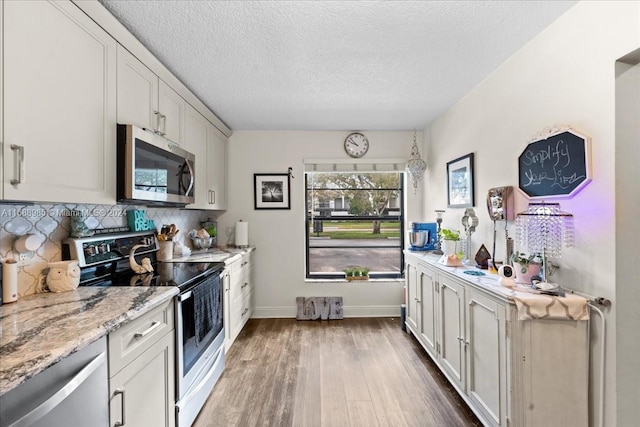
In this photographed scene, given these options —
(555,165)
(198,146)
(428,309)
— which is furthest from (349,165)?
(555,165)

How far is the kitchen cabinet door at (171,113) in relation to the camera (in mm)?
→ 2182

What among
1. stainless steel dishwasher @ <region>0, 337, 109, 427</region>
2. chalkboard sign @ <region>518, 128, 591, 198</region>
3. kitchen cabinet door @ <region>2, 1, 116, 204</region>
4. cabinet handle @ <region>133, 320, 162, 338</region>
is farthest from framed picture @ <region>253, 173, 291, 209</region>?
stainless steel dishwasher @ <region>0, 337, 109, 427</region>

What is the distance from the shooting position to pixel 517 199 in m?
2.03

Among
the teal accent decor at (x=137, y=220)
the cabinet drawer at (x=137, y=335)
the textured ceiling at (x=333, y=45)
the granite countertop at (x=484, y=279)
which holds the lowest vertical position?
the cabinet drawer at (x=137, y=335)

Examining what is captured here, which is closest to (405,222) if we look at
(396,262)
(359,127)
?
(396,262)

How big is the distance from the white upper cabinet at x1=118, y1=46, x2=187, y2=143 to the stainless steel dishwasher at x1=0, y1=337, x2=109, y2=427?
4.27 ft

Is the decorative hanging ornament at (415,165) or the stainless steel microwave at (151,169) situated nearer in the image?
the stainless steel microwave at (151,169)

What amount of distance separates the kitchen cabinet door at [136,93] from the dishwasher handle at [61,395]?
4.25ft

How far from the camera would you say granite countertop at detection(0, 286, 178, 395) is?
0.82 metres

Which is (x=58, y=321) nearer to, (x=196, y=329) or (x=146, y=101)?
(x=196, y=329)

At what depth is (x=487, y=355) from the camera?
68.8 inches

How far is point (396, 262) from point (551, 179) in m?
2.55

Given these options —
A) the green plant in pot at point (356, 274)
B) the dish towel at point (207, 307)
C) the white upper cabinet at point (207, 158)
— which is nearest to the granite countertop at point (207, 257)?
the dish towel at point (207, 307)

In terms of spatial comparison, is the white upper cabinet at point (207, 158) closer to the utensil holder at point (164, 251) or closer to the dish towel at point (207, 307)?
the utensil holder at point (164, 251)
